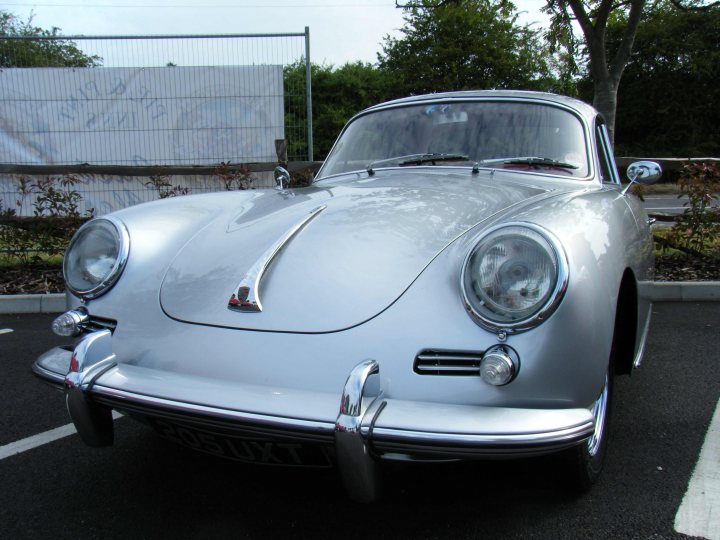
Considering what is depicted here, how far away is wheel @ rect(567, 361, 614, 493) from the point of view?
1.81m

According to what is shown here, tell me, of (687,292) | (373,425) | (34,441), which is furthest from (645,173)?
(34,441)

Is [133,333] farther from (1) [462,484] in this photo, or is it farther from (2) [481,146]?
(2) [481,146]

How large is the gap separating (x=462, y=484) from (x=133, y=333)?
3.86 ft

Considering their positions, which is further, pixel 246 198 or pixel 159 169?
pixel 159 169

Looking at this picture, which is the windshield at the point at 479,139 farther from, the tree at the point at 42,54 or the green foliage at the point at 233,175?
the tree at the point at 42,54

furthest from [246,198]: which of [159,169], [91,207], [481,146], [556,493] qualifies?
[91,207]

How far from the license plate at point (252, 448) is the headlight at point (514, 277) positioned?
1.81 ft

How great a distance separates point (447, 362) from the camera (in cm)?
157

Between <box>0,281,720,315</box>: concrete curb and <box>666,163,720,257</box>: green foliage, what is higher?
<box>666,163,720,257</box>: green foliage

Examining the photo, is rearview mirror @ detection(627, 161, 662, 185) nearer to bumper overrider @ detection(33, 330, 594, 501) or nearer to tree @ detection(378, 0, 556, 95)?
bumper overrider @ detection(33, 330, 594, 501)

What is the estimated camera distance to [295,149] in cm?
692

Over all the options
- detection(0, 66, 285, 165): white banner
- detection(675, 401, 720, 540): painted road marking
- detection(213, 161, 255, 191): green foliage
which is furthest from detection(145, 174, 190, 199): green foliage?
detection(675, 401, 720, 540): painted road marking

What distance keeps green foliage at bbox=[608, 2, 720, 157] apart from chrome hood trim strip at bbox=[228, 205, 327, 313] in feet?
86.2

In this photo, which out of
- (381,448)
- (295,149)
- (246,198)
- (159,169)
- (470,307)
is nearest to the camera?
(381,448)
